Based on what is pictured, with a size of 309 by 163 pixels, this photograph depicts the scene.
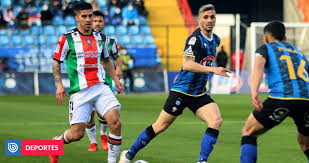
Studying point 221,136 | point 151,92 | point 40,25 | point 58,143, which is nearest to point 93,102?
point 58,143

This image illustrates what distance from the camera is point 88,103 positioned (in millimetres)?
8508

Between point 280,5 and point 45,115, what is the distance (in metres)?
30.3

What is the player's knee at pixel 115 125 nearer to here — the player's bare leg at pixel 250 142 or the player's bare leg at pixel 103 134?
the player's bare leg at pixel 250 142

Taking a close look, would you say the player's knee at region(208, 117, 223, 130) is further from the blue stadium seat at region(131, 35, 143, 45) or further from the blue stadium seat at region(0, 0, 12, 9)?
the blue stadium seat at region(0, 0, 12, 9)

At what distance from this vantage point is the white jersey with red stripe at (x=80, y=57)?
27.8 feet

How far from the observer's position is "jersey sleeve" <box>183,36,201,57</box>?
27.7 feet

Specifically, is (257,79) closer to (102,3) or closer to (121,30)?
(121,30)

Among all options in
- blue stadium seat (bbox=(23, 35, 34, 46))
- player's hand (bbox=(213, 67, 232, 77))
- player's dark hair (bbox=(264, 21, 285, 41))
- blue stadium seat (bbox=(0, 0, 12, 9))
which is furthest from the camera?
blue stadium seat (bbox=(0, 0, 12, 9))

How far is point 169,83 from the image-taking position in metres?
29.4

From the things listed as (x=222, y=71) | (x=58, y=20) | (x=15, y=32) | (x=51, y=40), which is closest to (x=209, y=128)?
(x=222, y=71)

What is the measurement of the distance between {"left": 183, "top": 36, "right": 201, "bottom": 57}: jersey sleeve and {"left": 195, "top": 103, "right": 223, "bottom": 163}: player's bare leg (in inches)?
28.3

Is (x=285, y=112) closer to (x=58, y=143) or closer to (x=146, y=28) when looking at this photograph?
(x=58, y=143)

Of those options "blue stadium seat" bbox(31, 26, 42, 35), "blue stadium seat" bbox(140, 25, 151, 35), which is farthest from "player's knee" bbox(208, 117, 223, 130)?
"blue stadium seat" bbox(140, 25, 151, 35)

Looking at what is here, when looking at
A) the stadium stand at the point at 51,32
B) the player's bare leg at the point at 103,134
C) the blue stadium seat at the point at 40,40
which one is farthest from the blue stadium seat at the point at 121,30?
the player's bare leg at the point at 103,134
